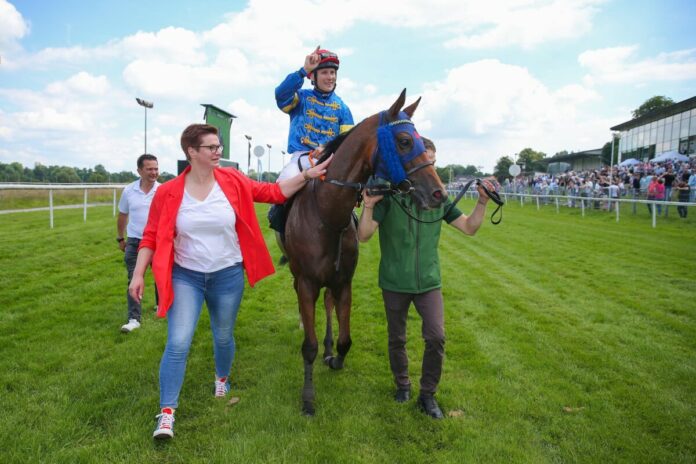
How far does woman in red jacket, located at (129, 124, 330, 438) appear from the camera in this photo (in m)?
3.21

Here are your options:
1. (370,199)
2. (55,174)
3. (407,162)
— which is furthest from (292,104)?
(55,174)

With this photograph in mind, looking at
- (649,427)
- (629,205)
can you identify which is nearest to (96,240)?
(649,427)

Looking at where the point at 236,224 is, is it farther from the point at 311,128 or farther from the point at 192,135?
the point at 311,128

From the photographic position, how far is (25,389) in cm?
392

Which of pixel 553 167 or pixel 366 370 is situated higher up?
pixel 553 167

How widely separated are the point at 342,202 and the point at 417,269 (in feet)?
2.71

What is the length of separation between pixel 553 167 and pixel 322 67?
6910cm

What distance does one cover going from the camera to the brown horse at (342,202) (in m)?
3.02

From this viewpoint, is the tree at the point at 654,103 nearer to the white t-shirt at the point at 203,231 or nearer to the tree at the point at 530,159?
the tree at the point at 530,159

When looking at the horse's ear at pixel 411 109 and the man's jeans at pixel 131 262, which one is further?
the man's jeans at pixel 131 262

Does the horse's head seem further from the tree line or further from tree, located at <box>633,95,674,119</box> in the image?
tree, located at <box>633,95,674,119</box>

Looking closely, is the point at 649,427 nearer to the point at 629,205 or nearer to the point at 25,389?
the point at 25,389

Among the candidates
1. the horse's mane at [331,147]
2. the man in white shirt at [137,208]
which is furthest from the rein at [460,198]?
the man in white shirt at [137,208]

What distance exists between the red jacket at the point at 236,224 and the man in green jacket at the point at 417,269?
0.88 meters
